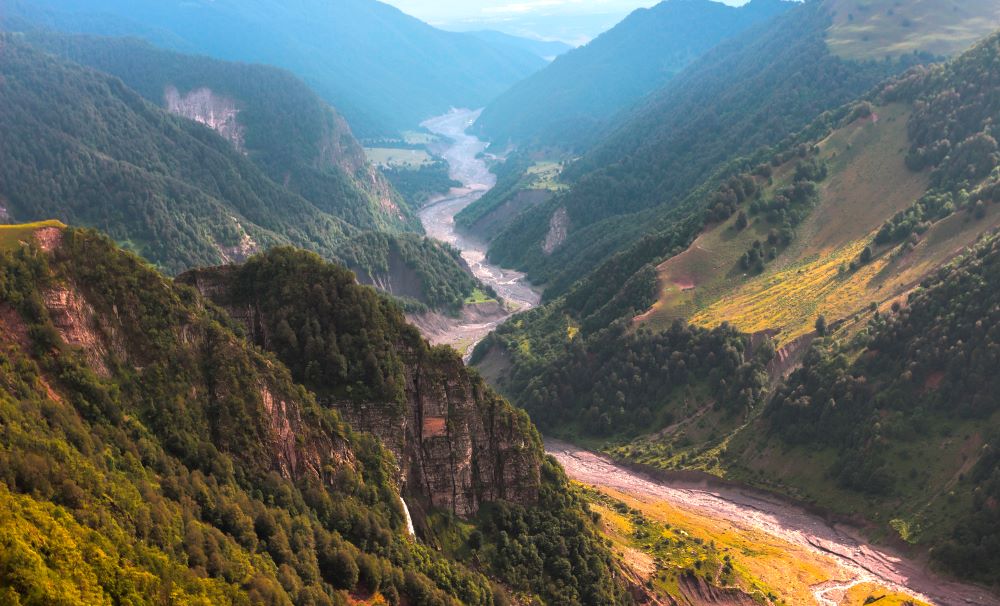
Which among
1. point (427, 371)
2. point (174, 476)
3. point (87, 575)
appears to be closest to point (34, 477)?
point (87, 575)

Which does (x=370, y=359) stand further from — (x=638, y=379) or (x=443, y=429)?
(x=638, y=379)

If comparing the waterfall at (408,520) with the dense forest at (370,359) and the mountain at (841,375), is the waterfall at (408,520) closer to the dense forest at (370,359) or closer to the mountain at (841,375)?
the dense forest at (370,359)

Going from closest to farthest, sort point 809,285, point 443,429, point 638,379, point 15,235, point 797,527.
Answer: point 15,235 < point 443,429 < point 797,527 < point 638,379 < point 809,285

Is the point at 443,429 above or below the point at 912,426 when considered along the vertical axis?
above

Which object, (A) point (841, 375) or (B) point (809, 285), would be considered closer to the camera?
(A) point (841, 375)

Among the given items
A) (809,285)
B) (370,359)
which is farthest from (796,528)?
(370,359)

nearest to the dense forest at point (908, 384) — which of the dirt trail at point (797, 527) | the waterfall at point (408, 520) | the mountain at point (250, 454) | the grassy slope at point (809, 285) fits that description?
the dirt trail at point (797, 527)

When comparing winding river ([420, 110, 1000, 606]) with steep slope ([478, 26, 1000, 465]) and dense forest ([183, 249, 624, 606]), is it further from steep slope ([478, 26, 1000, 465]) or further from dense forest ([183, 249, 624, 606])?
dense forest ([183, 249, 624, 606])

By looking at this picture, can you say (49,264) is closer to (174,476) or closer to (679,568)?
(174,476)
